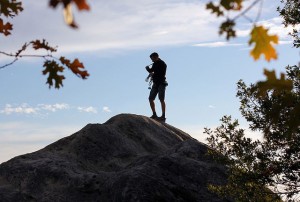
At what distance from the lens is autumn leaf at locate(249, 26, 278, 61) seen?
2.66 meters

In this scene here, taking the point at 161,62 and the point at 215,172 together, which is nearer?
the point at 215,172

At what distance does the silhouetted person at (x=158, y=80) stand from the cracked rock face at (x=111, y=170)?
2.41 m

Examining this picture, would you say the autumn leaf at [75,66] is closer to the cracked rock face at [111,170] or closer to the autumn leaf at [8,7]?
the autumn leaf at [8,7]

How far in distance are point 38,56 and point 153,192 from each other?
5.85 m

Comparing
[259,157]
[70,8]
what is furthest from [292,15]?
[70,8]

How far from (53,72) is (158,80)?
466 inches

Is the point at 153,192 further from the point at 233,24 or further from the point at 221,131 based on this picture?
the point at 233,24

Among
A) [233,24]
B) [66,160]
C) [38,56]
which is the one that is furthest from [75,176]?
[233,24]

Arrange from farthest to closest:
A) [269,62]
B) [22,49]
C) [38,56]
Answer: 1. [22,49]
2. [38,56]
3. [269,62]

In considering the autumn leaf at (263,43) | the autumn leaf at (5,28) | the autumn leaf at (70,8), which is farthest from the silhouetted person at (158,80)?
the autumn leaf at (70,8)

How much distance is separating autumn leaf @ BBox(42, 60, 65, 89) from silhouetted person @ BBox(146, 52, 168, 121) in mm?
11826

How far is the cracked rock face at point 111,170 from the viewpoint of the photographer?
32.0ft

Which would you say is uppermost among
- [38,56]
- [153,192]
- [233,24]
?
[38,56]

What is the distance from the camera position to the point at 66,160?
38.9 ft
